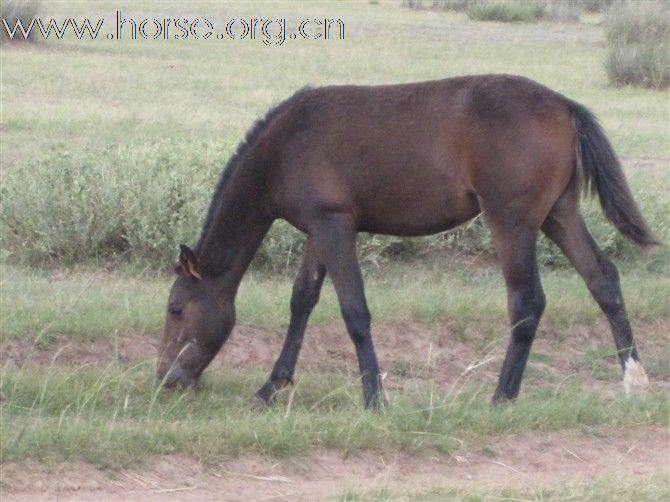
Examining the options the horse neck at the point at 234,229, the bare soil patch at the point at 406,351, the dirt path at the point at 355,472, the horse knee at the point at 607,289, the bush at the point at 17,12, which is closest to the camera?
the dirt path at the point at 355,472

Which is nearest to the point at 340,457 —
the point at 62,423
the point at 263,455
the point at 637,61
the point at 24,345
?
the point at 263,455

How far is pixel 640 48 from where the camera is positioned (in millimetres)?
21500

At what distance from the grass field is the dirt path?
0.01m

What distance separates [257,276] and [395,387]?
2.36 meters

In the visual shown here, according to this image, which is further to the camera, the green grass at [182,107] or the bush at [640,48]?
the bush at [640,48]

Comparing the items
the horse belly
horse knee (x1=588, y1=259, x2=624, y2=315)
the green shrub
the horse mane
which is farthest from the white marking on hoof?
the green shrub

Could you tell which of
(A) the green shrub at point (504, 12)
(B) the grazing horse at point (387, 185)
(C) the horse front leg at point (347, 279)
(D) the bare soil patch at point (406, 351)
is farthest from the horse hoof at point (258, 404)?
(A) the green shrub at point (504, 12)

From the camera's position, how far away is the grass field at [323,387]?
17.6ft

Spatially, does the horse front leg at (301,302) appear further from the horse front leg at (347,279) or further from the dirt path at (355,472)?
the dirt path at (355,472)

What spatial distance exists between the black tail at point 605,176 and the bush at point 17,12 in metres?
19.0

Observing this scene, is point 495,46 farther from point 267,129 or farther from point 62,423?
point 62,423

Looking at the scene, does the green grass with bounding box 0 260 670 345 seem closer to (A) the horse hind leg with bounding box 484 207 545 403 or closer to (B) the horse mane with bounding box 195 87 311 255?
(B) the horse mane with bounding box 195 87 311 255

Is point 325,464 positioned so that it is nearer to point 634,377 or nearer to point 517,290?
point 517,290

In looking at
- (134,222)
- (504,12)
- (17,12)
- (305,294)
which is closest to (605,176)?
(305,294)
